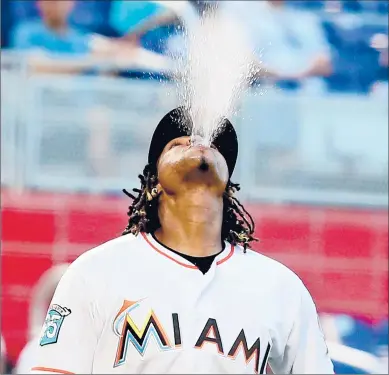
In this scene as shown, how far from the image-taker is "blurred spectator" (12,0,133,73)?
339 centimetres

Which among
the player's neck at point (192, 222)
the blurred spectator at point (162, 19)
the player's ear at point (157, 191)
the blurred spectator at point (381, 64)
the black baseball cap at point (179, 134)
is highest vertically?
the blurred spectator at point (162, 19)

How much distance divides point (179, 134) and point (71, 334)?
355 millimetres

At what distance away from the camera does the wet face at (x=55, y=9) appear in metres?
3.46

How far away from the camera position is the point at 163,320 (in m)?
1.39

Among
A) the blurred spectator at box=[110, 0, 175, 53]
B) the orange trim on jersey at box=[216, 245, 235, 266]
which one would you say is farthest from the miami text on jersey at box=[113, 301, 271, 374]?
the blurred spectator at box=[110, 0, 175, 53]

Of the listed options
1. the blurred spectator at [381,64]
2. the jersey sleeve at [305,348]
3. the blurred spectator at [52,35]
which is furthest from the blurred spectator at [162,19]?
the jersey sleeve at [305,348]

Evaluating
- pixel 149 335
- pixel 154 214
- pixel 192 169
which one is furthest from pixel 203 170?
pixel 149 335

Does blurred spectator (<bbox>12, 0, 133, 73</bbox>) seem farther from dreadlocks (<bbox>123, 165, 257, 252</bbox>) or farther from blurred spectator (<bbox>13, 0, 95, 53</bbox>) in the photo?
dreadlocks (<bbox>123, 165, 257, 252</bbox>)

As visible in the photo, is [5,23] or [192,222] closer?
[192,222]

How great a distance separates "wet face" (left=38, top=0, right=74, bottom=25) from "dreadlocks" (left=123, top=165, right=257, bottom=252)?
2.05m

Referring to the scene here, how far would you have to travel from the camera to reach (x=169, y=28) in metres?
3.22

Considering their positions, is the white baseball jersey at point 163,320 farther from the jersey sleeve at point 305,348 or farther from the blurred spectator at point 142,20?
the blurred spectator at point 142,20

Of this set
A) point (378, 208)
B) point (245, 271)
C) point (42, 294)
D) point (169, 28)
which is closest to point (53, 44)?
point (169, 28)

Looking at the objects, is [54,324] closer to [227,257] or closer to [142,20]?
[227,257]
